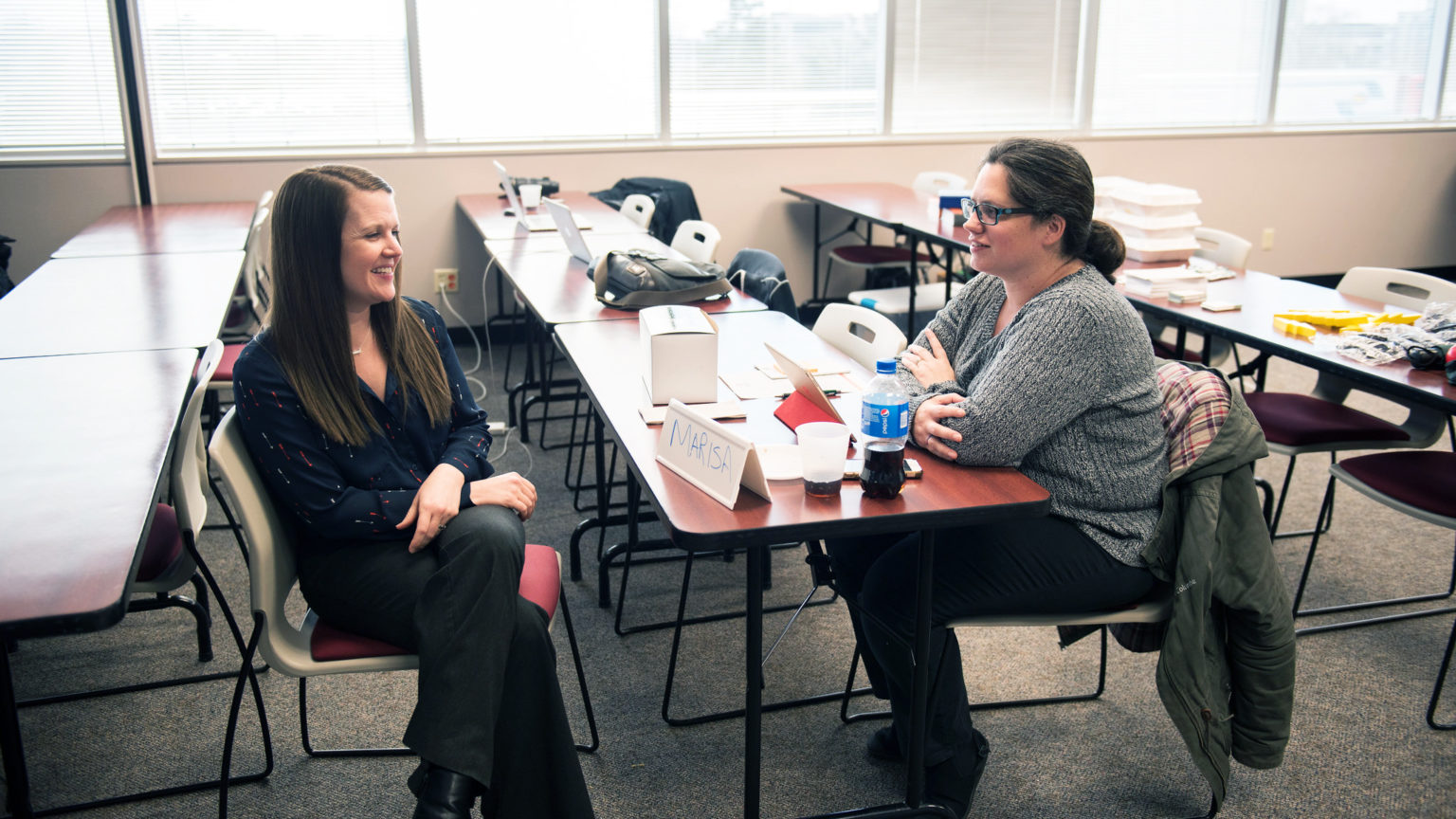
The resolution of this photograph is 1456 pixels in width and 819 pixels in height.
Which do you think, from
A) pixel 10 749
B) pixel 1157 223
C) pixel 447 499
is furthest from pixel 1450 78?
pixel 10 749

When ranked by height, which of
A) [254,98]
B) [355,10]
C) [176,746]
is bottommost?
[176,746]

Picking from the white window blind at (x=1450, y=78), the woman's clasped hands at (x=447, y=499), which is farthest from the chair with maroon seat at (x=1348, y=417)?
the white window blind at (x=1450, y=78)

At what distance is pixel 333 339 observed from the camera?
5.88 ft

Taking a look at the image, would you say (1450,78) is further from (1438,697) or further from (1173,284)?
(1438,697)

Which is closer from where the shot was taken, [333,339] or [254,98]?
[333,339]

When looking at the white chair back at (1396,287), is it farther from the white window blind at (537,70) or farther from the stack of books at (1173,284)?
the white window blind at (537,70)

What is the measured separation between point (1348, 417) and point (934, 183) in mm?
2984

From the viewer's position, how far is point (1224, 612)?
1.80 meters

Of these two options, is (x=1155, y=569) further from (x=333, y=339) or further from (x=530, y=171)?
(x=530, y=171)

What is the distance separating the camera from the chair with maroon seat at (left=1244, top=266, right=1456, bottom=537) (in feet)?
9.14

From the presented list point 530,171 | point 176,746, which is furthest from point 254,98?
point 176,746

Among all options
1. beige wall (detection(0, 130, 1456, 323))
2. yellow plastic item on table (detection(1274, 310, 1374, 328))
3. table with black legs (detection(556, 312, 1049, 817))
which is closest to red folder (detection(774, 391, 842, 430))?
table with black legs (detection(556, 312, 1049, 817))

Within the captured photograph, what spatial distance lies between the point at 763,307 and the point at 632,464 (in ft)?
4.23

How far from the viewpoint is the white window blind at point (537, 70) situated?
17.4ft
